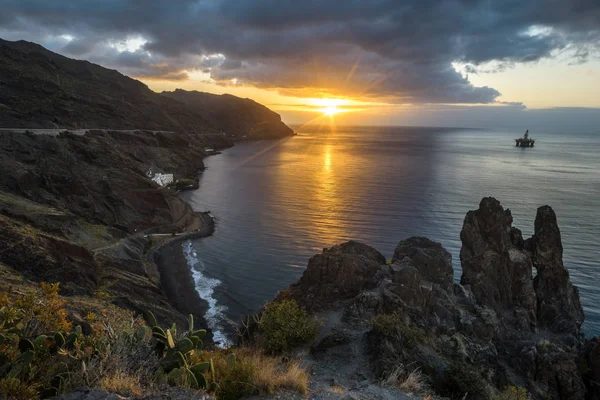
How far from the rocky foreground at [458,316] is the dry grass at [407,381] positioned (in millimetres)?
119

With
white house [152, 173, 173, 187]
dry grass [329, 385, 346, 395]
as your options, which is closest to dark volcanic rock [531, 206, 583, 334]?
dry grass [329, 385, 346, 395]

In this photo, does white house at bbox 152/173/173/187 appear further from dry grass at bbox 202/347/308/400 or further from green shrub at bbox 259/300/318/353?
dry grass at bbox 202/347/308/400

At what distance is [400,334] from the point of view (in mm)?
17422

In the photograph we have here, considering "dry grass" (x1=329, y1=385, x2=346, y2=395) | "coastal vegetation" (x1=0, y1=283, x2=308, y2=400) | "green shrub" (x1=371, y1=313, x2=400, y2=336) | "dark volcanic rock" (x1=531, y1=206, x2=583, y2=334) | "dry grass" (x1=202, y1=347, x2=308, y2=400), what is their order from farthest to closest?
"dark volcanic rock" (x1=531, y1=206, x2=583, y2=334) < "green shrub" (x1=371, y1=313, x2=400, y2=336) < "dry grass" (x1=329, y1=385, x2=346, y2=395) < "dry grass" (x1=202, y1=347, x2=308, y2=400) < "coastal vegetation" (x1=0, y1=283, x2=308, y2=400)

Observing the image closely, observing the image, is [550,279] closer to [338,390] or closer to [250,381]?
[338,390]

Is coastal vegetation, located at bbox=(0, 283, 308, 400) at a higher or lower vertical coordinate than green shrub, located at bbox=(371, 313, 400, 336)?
higher

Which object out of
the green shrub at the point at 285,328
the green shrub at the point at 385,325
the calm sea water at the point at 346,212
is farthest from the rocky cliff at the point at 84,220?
the green shrub at the point at 385,325

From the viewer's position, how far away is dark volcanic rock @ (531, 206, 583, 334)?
34531 millimetres

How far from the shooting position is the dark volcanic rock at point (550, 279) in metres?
34.5

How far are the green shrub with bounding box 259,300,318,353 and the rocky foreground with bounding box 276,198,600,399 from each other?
1086 mm

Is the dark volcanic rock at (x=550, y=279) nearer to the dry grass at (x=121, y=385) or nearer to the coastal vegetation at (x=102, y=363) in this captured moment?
the coastal vegetation at (x=102, y=363)

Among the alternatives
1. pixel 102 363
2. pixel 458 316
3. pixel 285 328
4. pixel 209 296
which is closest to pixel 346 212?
pixel 209 296

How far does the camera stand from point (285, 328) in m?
18.1

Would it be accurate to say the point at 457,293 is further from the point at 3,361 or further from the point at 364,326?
the point at 3,361
